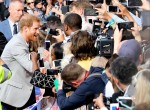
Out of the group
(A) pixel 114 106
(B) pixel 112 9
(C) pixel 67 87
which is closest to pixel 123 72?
(A) pixel 114 106

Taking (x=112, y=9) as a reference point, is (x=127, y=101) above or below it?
below

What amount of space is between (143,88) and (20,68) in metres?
2.61

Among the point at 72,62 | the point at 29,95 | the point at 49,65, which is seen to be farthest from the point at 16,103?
the point at 72,62

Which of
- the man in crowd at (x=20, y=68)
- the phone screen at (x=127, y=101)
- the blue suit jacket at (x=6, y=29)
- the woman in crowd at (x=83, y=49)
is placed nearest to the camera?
the phone screen at (x=127, y=101)

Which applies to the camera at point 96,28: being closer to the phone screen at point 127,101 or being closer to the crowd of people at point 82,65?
the crowd of people at point 82,65

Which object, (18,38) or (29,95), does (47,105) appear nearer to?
(29,95)

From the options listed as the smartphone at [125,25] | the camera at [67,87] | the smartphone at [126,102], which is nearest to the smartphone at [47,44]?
the smartphone at [125,25]

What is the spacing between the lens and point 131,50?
5016mm

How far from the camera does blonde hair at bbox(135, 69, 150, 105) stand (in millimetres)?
3642

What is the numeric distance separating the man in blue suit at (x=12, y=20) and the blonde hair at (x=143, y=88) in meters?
4.00

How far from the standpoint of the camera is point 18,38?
19.9 ft

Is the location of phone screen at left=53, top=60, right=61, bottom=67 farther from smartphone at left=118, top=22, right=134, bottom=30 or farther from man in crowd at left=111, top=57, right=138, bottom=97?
man in crowd at left=111, top=57, right=138, bottom=97

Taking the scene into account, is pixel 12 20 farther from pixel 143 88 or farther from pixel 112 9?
pixel 143 88

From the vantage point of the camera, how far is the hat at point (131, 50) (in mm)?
4980
